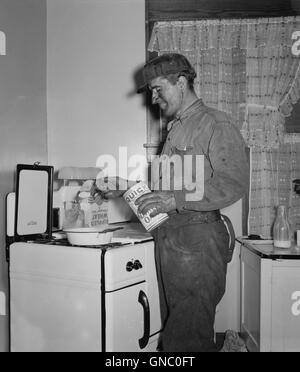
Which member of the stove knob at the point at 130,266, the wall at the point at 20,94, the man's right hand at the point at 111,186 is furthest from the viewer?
the wall at the point at 20,94

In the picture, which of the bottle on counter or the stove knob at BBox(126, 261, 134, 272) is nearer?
the stove knob at BBox(126, 261, 134, 272)

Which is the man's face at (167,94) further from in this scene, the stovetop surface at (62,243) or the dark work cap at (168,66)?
the stovetop surface at (62,243)

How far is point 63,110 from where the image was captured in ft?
8.76

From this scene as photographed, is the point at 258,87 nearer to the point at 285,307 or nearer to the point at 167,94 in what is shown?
the point at 167,94

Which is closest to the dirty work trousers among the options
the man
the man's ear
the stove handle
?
the man

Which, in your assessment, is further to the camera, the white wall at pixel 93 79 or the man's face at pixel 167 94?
the white wall at pixel 93 79

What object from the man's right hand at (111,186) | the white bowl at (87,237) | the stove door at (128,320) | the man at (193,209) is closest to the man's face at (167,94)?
the man at (193,209)

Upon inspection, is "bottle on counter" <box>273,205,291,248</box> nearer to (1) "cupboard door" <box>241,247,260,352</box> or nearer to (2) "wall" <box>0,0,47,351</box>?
(1) "cupboard door" <box>241,247,260,352</box>

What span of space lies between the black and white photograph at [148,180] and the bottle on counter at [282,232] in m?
0.01

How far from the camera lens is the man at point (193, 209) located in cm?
148

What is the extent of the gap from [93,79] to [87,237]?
1326 mm

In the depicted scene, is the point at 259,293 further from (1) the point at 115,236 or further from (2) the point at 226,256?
(1) the point at 115,236

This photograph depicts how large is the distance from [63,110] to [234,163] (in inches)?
60.7

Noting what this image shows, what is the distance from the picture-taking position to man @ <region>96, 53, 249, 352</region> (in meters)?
1.48
